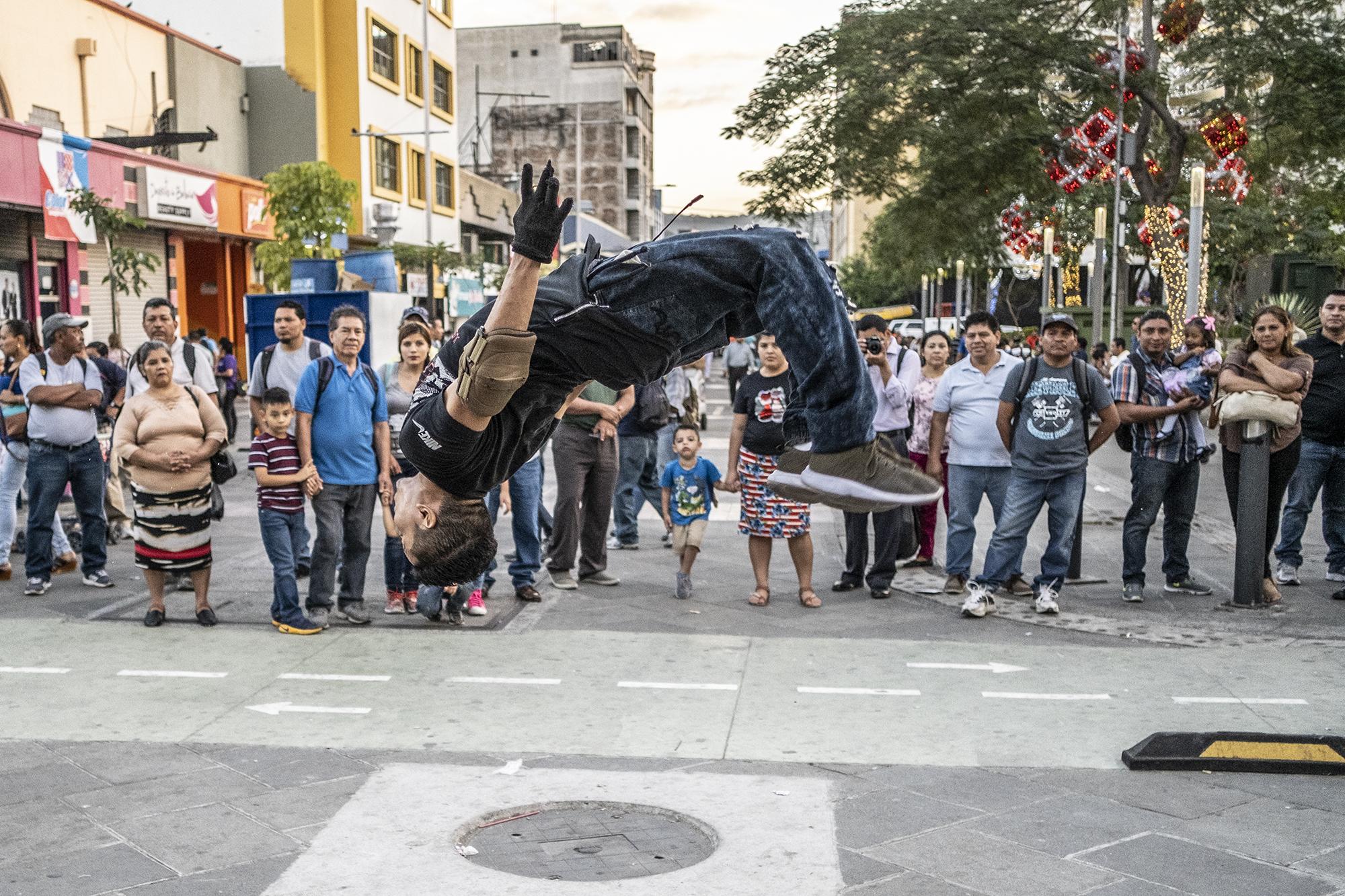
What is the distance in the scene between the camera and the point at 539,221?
331 centimetres

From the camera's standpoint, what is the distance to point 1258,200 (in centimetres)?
3384

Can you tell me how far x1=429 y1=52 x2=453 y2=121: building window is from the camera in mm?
39656

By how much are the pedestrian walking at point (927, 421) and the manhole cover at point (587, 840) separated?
502 centimetres

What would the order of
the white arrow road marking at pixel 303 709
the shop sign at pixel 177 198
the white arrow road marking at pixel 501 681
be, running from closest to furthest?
the white arrow road marking at pixel 303 709, the white arrow road marking at pixel 501 681, the shop sign at pixel 177 198

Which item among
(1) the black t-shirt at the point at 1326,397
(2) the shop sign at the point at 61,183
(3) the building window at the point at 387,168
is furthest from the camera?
(3) the building window at the point at 387,168

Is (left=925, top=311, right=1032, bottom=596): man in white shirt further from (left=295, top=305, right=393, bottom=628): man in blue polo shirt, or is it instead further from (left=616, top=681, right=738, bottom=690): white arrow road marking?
(left=295, top=305, right=393, bottom=628): man in blue polo shirt

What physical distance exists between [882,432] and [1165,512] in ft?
6.65

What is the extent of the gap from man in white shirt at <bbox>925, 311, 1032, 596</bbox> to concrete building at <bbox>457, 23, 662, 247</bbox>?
70752 mm

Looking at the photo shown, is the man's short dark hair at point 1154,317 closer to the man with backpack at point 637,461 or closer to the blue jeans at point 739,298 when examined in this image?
the man with backpack at point 637,461

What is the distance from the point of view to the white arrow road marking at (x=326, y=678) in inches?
264

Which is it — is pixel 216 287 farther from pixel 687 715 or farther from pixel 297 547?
pixel 687 715

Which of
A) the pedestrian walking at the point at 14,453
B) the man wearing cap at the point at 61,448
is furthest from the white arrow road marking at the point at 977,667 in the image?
the pedestrian walking at the point at 14,453

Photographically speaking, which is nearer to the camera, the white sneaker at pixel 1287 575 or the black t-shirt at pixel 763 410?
the black t-shirt at pixel 763 410

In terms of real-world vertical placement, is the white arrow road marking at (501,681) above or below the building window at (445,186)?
below
